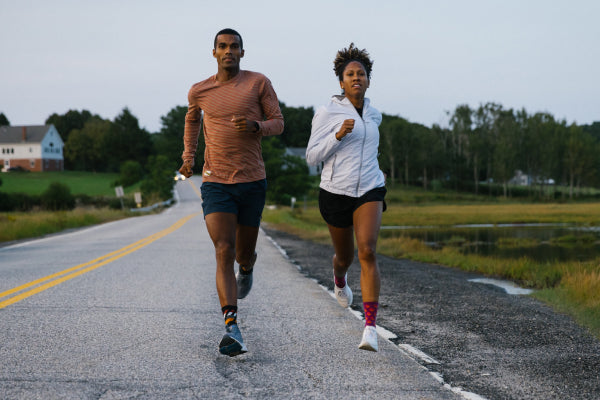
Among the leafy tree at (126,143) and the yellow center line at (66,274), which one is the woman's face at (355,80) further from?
the leafy tree at (126,143)

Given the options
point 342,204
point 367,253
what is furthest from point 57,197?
point 367,253

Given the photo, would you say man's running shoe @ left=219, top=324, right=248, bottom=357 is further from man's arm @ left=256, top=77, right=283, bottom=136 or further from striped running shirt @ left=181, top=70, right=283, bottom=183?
man's arm @ left=256, top=77, right=283, bottom=136

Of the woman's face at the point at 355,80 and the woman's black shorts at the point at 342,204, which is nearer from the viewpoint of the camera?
the woman's black shorts at the point at 342,204

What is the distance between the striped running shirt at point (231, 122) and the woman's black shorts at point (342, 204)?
586 millimetres

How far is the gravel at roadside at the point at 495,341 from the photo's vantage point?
156 inches

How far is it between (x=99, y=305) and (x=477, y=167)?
94988 mm

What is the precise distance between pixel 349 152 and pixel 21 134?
4481 inches

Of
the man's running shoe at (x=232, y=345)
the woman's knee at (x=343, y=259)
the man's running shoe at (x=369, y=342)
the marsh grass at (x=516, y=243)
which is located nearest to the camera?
the man's running shoe at (x=232, y=345)

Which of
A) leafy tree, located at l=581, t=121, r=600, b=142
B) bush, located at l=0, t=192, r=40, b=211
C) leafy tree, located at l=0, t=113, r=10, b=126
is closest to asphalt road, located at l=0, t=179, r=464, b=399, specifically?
bush, located at l=0, t=192, r=40, b=211

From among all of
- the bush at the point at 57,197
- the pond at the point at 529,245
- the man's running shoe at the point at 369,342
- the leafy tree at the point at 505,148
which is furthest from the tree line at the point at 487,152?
the man's running shoe at the point at 369,342

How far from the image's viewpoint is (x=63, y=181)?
92.8 metres

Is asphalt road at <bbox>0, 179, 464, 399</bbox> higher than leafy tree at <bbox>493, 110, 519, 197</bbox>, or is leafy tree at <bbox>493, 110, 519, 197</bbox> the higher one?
leafy tree at <bbox>493, 110, 519, 197</bbox>

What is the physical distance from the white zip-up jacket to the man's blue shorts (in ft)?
1.74

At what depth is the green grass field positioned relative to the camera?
261ft
